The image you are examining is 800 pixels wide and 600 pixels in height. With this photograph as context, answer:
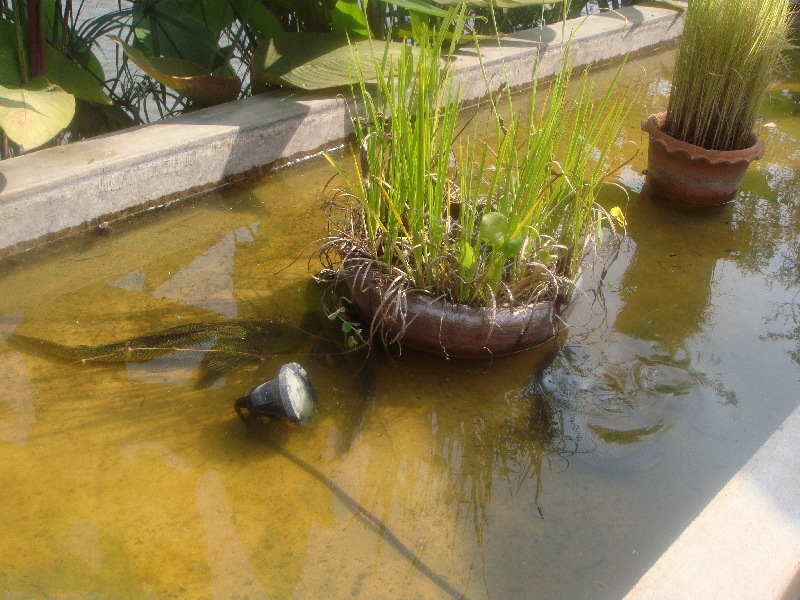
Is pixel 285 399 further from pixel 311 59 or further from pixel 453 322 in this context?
pixel 311 59

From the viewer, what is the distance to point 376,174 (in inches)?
78.0

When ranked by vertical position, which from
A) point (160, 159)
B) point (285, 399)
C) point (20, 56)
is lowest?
point (285, 399)

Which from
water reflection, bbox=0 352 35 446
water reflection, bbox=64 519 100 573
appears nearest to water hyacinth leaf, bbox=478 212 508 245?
water reflection, bbox=64 519 100 573

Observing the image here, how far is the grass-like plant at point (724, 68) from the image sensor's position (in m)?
2.52

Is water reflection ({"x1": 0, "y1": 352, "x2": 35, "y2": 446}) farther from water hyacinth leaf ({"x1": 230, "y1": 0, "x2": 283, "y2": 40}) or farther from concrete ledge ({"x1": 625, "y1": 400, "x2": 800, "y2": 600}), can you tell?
water hyacinth leaf ({"x1": 230, "y1": 0, "x2": 283, "y2": 40})

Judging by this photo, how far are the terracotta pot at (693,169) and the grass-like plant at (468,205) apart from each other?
39.1 inches

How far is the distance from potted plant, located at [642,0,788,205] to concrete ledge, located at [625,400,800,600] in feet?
5.51

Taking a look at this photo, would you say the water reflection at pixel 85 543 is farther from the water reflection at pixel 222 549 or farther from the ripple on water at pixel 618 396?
the ripple on water at pixel 618 396

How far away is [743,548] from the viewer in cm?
125

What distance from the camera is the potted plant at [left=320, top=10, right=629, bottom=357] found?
1775 millimetres

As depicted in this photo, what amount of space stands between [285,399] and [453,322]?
501 millimetres

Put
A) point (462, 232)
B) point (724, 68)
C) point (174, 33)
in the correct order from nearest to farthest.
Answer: point (462, 232) < point (724, 68) < point (174, 33)

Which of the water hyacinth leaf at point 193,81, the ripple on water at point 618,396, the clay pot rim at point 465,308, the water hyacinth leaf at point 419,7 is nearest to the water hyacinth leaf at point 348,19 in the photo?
the water hyacinth leaf at point 419,7

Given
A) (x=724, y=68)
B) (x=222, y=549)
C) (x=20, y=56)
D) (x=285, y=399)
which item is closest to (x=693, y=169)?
(x=724, y=68)
